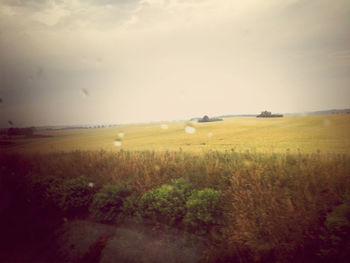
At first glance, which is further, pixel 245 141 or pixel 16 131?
pixel 16 131

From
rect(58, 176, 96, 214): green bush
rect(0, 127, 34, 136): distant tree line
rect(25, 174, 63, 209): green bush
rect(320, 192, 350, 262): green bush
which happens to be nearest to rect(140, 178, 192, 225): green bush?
rect(58, 176, 96, 214): green bush

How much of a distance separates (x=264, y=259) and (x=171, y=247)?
209 cm

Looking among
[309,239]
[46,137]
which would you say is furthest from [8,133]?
[309,239]

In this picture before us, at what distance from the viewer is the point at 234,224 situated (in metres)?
5.62

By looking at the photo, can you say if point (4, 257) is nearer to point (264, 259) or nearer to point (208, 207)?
point (208, 207)

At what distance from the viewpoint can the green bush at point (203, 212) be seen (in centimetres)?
571

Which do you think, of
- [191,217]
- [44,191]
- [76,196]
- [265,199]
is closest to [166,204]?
[191,217]

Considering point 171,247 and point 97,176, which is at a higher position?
point 97,176

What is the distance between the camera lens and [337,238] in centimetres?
420

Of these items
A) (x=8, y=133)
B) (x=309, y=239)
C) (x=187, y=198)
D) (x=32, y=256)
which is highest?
(x=8, y=133)

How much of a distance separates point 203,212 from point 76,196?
4.45 m

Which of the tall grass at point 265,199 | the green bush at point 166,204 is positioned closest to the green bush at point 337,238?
the tall grass at point 265,199

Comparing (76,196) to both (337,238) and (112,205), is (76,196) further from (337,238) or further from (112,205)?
(337,238)

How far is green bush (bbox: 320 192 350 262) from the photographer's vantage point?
163 inches
